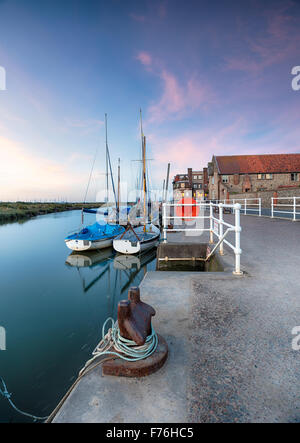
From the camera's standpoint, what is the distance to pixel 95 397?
170 centimetres

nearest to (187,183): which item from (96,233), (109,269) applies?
(96,233)

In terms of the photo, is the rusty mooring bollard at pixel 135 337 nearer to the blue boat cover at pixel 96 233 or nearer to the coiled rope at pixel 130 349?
the coiled rope at pixel 130 349

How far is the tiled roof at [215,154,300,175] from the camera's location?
136 ft

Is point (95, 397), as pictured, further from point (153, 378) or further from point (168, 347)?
point (168, 347)

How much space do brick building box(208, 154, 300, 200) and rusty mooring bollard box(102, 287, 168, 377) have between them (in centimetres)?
4046

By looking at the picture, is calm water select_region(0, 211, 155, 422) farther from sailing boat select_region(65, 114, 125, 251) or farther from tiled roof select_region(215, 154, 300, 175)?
tiled roof select_region(215, 154, 300, 175)

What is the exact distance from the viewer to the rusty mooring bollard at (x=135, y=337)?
74.2 inches

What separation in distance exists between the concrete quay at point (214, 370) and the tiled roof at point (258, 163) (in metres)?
42.0

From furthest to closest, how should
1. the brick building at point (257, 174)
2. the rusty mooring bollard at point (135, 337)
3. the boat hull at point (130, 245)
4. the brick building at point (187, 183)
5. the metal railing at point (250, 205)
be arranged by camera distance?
the brick building at point (187, 183), the brick building at point (257, 174), the metal railing at point (250, 205), the boat hull at point (130, 245), the rusty mooring bollard at point (135, 337)

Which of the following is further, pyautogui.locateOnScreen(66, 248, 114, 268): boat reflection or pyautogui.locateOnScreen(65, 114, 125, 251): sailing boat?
pyautogui.locateOnScreen(65, 114, 125, 251): sailing boat

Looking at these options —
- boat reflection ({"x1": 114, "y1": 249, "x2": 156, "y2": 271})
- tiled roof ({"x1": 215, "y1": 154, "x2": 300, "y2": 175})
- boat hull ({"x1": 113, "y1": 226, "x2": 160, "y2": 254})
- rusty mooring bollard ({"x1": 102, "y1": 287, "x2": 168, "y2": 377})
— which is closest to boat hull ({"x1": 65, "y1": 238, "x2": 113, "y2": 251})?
boat reflection ({"x1": 114, "y1": 249, "x2": 156, "y2": 271})

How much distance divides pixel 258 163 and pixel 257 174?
10.0 ft

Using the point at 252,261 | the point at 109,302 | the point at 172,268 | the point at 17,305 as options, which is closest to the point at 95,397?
the point at 252,261

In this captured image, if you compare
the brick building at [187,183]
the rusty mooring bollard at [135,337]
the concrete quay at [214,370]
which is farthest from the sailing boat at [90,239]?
the brick building at [187,183]
